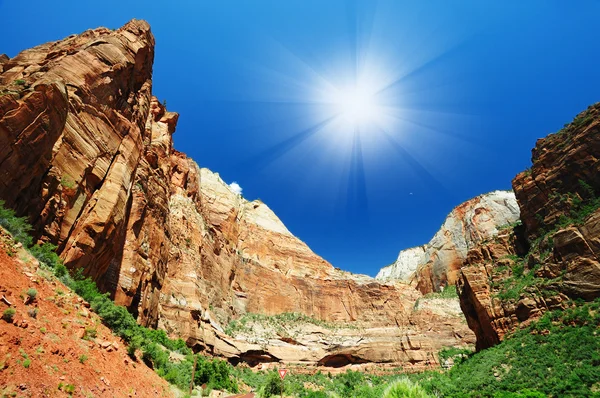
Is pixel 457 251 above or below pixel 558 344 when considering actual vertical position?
above

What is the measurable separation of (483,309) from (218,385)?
2564 centimetres

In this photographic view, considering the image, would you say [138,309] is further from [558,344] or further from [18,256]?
[558,344]

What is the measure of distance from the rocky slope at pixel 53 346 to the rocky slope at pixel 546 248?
2875 centimetres

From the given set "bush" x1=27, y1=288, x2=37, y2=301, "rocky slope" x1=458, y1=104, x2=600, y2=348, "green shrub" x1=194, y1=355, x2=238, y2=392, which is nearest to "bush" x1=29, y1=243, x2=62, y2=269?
"bush" x1=27, y1=288, x2=37, y2=301

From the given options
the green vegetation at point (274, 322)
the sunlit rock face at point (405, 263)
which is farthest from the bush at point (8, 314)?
the sunlit rock face at point (405, 263)

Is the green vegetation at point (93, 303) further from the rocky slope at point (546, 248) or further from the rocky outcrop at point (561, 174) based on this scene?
the rocky outcrop at point (561, 174)

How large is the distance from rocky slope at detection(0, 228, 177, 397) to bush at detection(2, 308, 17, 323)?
0.32ft

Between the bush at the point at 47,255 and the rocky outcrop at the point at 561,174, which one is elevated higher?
the rocky outcrop at the point at 561,174

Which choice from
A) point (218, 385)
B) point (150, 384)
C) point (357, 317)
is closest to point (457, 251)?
point (357, 317)

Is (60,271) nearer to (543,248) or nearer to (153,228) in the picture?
(153,228)

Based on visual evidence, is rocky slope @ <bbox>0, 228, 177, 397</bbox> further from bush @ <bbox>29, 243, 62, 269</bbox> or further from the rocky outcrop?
the rocky outcrop

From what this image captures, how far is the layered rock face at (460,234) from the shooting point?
277 ft

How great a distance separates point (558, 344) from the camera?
21906 millimetres

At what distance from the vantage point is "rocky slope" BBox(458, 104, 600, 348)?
2441cm
